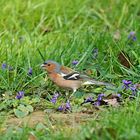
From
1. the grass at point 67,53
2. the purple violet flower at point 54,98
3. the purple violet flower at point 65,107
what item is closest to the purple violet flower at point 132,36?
the grass at point 67,53

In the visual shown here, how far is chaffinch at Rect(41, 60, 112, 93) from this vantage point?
22.5 feet

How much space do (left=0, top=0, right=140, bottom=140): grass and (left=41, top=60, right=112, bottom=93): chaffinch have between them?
0.11 m

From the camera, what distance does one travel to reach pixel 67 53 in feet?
25.1

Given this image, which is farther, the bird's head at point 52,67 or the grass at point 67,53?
the bird's head at point 52,67

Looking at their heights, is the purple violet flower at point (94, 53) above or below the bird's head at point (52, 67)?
below

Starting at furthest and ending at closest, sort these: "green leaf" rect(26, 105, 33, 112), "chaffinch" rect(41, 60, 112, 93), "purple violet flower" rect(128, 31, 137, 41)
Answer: "purple violet flower" rect(128, 31, 137, 41) < "chaffinch" rect(41, 60, 112, 93) < "green leaf" rect(26, 105, 33, 112)

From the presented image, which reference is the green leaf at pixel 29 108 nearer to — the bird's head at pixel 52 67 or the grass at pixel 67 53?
the grass at pixel 67 53

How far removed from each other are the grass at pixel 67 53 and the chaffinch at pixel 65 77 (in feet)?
0.36

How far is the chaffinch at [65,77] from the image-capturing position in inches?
271

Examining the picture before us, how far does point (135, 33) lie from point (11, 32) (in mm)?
1849

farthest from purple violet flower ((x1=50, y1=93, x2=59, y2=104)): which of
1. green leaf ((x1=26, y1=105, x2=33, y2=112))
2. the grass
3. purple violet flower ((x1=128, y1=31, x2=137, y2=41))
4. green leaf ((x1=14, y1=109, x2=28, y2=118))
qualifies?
purple violet flower ((x1=128, y1=31, x2=137, y2=41))

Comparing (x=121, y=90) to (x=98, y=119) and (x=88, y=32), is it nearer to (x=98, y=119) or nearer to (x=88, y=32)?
(x=98, y=119)

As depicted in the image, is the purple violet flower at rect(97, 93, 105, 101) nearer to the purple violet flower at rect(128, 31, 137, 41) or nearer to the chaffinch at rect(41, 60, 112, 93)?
the chaffinch at rect(41, 60, 112, 93)

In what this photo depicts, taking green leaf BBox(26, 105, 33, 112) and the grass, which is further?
green leaf BBox(26, 105, 33, 112)
